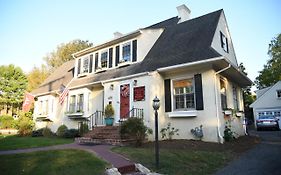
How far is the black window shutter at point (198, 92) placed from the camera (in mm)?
10125

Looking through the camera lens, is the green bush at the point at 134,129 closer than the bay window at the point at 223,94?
Yes

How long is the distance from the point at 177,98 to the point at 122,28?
1054 cm

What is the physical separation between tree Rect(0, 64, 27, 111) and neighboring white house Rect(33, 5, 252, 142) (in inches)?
877

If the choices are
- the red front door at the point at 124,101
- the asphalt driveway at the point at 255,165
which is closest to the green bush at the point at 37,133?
the red front door at the point at 124,101

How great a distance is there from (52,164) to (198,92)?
7259 millimetres

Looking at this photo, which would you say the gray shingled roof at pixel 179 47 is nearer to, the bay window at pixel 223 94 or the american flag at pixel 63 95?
the american flag at pixel 63 95

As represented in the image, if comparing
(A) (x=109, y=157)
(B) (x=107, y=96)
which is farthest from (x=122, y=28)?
(A) (x=109, y=157)

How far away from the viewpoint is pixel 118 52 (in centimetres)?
1463

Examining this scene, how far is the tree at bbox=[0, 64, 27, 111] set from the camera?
34.3m

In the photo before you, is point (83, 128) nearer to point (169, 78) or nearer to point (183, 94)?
point (169, 78)

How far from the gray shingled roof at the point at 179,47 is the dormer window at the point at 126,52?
2.39 feet

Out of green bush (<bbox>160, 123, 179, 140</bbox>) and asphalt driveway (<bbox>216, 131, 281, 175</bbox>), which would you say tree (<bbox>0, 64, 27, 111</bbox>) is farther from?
asphalt driveway (<bbox>216, 131, 281, 175</bbox>)

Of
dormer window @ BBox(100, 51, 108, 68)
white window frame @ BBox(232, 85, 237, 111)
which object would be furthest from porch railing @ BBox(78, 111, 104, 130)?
white window frame @ BBox(232, 85, 237, 111)

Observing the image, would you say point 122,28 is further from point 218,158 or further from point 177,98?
point 218,158
